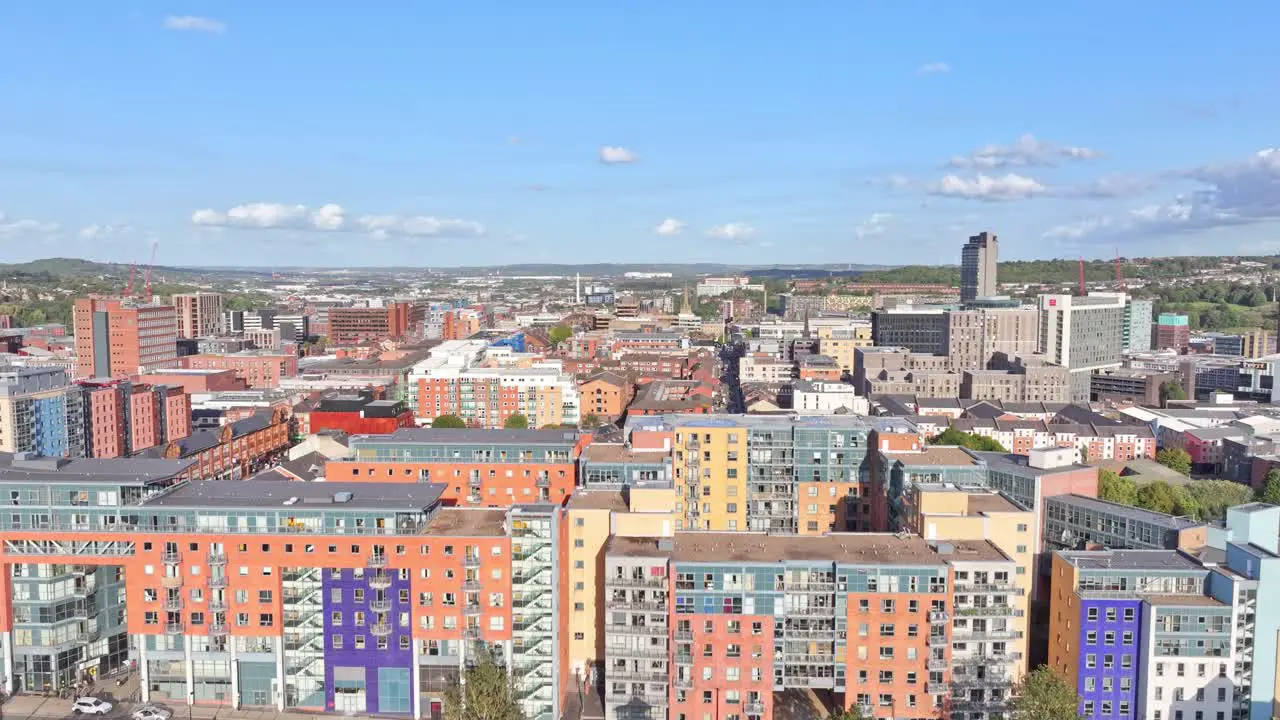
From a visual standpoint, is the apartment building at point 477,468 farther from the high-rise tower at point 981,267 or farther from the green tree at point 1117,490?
the high-rise tower at point 981,267

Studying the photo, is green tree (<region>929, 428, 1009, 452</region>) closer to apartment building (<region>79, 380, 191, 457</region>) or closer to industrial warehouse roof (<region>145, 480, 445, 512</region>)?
industrial warehouse roof (<region>145, 480, 445, 512</region>)

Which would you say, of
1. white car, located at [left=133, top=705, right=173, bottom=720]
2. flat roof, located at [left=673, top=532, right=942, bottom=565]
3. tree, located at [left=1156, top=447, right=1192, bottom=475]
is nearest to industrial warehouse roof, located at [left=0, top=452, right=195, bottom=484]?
white car, located at [left=133, top=705, right=173, bottom=720]

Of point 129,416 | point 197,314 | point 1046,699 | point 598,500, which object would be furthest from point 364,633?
point 197,314

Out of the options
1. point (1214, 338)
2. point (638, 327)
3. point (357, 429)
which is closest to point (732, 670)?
point (357, 429)

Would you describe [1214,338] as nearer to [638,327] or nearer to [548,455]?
[638,327]

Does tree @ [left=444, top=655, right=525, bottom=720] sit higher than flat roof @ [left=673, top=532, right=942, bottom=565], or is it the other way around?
flat roof @ [left=673, top=532, right=942, bottom=565]

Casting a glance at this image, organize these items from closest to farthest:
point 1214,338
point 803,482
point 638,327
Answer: point 803,482 < point 1214,338 < point 638,327

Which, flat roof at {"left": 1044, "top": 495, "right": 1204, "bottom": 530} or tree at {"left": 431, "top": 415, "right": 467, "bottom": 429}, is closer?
flat roof at {"left": 1044, "top": 495, "right": 1204, "bottom": 530}
